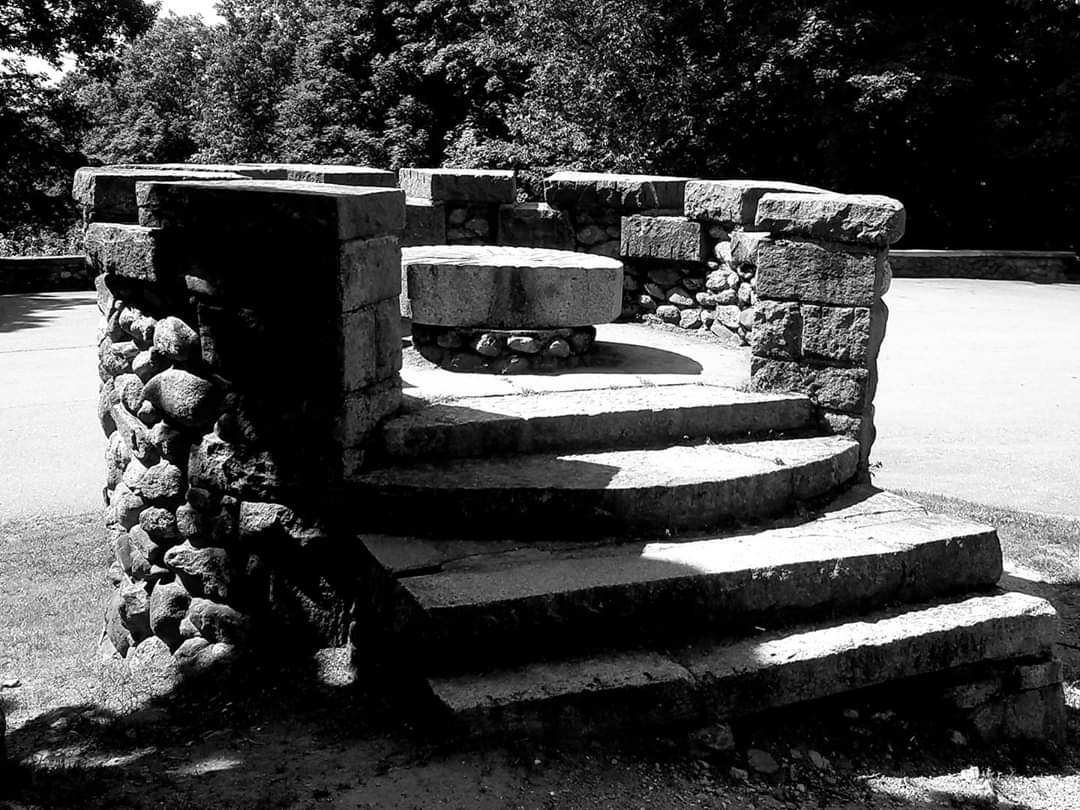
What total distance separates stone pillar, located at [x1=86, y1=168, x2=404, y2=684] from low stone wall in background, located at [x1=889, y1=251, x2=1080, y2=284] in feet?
47.1

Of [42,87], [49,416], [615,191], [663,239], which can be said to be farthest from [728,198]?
[42,87]

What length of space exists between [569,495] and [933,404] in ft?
21.5

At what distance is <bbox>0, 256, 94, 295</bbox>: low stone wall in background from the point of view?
690 inches

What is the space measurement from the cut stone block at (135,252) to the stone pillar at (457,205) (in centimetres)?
317

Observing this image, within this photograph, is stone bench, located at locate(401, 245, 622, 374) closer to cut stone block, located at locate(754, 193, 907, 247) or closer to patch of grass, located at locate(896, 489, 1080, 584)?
cut stone block, located at locate(754, 193, 907, 247)

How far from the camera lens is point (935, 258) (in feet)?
58.7

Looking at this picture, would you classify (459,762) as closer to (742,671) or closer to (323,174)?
(742,671)

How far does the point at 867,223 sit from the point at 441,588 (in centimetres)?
275

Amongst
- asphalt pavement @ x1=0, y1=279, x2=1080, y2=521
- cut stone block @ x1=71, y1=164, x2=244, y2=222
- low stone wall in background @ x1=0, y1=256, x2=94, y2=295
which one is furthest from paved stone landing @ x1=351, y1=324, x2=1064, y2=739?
low stone wall in background @ x1=0, y1=256, x2=94, y2=295

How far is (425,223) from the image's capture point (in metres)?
8.80

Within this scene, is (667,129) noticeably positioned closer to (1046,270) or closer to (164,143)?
(1046,270)

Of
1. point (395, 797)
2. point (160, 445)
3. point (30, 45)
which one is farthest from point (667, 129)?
point (395, 797)

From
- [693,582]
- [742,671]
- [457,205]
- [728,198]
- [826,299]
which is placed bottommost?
[742,671]

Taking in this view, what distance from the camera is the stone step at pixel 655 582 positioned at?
4.10 meters
